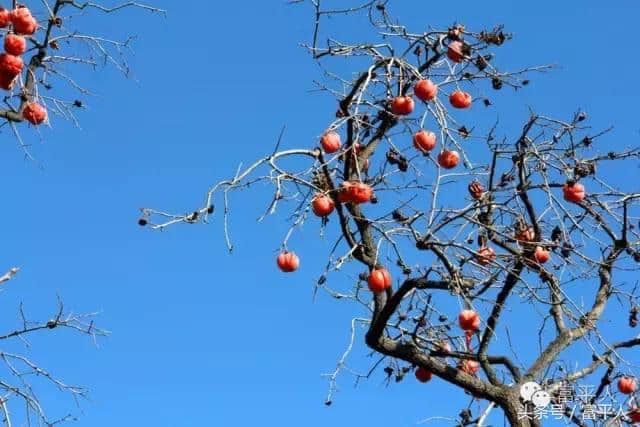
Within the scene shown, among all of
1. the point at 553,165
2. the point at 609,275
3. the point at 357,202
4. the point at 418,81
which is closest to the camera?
the point at 357,202

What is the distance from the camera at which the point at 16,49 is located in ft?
13.0

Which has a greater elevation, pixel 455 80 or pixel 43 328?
pixel 455 80

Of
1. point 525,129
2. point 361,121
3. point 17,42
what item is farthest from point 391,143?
point 17,42

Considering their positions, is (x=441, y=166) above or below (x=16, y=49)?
below

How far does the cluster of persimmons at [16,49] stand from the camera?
3934 mm

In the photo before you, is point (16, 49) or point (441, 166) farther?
point (441, 166)

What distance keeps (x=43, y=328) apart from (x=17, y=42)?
1338mm

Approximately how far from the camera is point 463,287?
158 inches

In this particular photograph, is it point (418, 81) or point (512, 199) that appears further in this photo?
point (512, 199)

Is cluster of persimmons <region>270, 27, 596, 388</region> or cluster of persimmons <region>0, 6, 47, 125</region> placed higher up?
cluster of persimmons <region>0, 6, 47, 125</region>

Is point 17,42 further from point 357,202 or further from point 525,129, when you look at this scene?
point 525,129

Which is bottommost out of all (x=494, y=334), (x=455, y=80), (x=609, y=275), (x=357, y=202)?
(x=494, y=334)

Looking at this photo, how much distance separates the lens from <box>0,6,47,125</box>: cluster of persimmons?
3.93 meters

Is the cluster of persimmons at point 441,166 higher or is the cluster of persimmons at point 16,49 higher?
the cluster of persimmons at point 16,49
